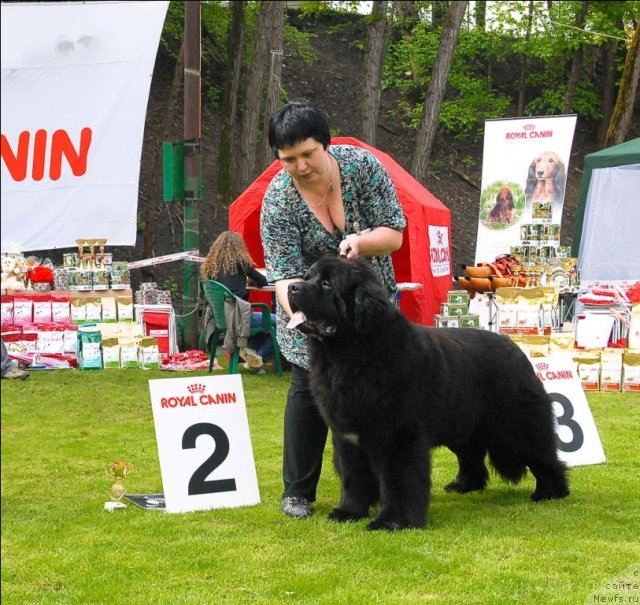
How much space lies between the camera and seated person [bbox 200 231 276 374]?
27.6 ft

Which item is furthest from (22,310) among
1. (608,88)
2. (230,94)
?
(608,88)

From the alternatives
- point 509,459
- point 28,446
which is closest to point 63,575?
point 509,459

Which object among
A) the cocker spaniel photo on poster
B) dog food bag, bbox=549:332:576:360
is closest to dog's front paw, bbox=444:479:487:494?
dog food bag, bbox=549:332:576:360

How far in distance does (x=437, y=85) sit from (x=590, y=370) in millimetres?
7683

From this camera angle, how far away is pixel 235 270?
27.6 ft

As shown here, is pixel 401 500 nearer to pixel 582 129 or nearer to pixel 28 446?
pixel 28 446

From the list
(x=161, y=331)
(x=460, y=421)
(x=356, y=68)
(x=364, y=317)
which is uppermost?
(x=356, y=68)

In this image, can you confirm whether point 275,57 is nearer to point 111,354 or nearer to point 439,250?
point 439,250

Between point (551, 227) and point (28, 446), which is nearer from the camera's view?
point (28, 446)

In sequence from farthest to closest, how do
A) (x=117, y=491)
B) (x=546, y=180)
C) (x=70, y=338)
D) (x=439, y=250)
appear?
1. (x=546, y=180)
2. (x=439, y=250)
3. (x=70, y=338)
4. (x=117, y=491)

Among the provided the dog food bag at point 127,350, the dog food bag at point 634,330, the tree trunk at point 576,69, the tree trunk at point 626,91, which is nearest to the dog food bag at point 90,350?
the dog food bag at point 127,350

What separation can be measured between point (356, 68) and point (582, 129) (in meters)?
6.16

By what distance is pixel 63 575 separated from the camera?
116 inches

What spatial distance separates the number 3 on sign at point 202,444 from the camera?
150 inches
